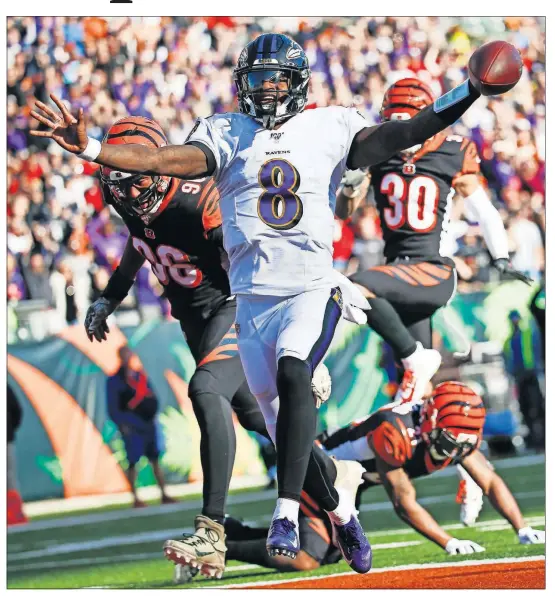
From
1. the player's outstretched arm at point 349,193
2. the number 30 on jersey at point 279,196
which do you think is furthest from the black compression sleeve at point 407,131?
the player's outstretched arm at point 349,193

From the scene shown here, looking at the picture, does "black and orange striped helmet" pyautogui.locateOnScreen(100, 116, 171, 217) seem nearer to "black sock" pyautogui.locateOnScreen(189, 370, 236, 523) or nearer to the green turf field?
"black sock" pyautogui.locateOnScreen(189, 370, 236, 523)

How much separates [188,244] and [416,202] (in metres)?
1.73

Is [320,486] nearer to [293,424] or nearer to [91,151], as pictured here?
[293,424]

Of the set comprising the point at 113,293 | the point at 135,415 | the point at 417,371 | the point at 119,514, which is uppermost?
the point at 113,293

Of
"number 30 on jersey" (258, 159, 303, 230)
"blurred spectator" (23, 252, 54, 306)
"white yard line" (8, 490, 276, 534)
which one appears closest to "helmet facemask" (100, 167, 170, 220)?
"number 30 on jersey" (258, 159, 303, 230)

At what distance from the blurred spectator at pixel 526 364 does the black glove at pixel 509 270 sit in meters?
4.21

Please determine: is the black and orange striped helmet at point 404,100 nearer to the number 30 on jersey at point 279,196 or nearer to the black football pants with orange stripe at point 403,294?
the black football pants with orange stripe at point 403,294

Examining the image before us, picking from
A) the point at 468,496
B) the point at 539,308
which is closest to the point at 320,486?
the point at 468,496

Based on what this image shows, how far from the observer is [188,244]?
211 inches

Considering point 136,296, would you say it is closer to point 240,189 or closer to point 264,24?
point 264,24

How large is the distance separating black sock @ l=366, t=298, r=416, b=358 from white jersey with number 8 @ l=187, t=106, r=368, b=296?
5.68 feet

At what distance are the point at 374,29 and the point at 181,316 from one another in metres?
7.00

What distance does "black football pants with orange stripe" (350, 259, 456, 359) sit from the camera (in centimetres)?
625

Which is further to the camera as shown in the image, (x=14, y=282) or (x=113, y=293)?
(x=14, y=282)
